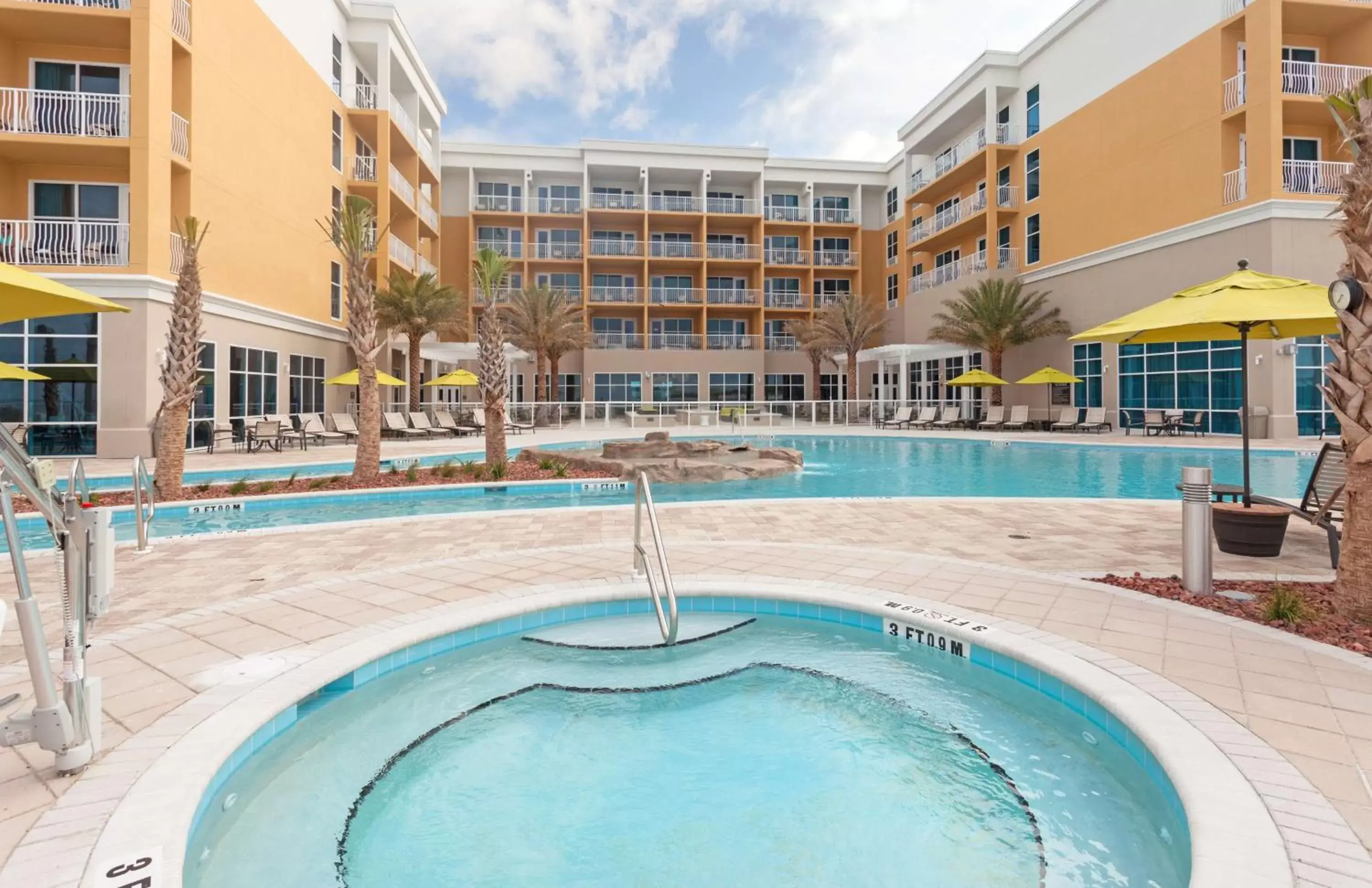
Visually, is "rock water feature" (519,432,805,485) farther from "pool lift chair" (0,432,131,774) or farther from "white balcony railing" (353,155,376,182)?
"white balcony railing" (353,155,376,182)

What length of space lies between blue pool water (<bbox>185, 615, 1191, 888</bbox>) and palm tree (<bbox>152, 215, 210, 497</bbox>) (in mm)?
7729

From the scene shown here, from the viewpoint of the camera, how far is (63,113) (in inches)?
586

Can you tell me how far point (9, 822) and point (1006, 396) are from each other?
97.3 ft

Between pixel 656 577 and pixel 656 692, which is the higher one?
pixel 656 577

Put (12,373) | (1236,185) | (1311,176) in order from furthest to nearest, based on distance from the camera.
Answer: (1236,185) < (1311,176) < (12,373)

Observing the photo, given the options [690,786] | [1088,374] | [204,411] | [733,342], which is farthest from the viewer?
[733,342]

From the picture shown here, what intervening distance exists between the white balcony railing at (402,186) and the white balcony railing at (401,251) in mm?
1518

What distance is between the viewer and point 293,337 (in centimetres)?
2075

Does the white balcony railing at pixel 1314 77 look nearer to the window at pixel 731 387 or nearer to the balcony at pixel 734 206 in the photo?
the balcony at pixel 734 206

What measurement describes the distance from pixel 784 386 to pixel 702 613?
3417cm

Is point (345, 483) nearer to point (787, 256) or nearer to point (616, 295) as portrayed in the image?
point (616, 295)

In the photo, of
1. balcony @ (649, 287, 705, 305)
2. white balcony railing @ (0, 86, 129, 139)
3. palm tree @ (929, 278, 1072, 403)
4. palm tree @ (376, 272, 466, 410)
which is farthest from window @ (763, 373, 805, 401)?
white balcony railing @ (0, 86, 129, 139)

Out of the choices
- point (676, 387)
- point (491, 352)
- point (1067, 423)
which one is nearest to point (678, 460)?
point (491, 352)

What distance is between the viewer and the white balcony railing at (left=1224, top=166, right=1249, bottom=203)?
60.8 ft
